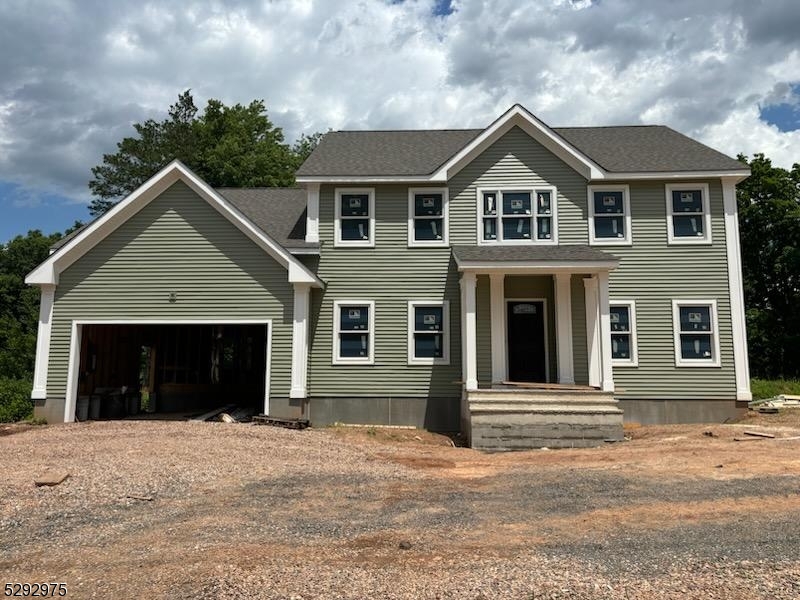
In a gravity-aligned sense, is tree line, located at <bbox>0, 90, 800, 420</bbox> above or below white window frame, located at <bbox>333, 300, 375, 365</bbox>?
above

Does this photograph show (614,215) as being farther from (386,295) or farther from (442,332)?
(386,295)

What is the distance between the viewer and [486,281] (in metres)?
15.3

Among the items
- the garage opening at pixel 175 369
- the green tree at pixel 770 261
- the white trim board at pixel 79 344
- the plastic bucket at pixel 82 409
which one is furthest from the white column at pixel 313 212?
the green tree at pixel 770 261

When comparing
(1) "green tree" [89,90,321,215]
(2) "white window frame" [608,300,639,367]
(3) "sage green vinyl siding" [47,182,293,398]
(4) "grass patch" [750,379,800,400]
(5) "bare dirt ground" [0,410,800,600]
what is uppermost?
(1) "green tree" [89,90,321,215]

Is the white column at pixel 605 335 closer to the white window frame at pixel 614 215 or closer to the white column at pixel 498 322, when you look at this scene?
the white window frame at pixel 614 215

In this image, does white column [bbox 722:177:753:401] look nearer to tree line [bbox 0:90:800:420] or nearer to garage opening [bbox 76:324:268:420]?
garage opening [bbox 76:324:268:420]

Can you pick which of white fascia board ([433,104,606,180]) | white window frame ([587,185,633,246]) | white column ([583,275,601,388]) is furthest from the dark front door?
white fascia board ([433,104,606,180])

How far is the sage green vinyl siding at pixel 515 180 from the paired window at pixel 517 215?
185 millimetres

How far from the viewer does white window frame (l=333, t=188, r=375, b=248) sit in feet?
51.6

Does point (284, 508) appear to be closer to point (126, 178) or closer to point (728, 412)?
point (728, 412)

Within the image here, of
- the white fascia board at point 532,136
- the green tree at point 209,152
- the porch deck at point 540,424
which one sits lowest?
the porch deck at point 540,424

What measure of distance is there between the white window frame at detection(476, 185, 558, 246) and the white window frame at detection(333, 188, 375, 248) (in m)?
2.84

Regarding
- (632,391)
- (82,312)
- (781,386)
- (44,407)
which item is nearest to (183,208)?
(82,312)

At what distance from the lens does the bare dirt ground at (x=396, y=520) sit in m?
4.45
